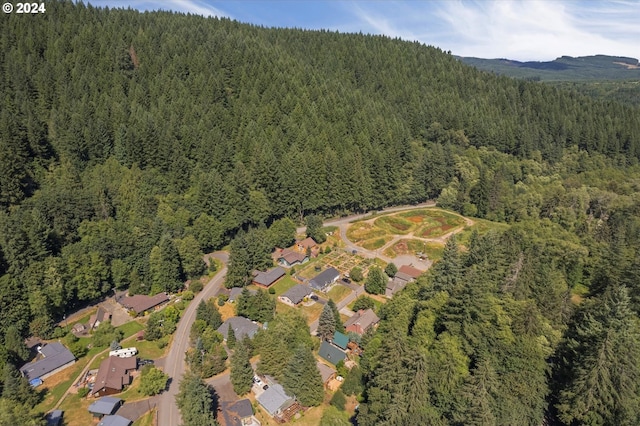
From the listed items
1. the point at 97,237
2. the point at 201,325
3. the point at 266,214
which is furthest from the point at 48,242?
the point at 266,214

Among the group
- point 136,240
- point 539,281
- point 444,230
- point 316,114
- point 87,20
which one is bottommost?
point 444,230

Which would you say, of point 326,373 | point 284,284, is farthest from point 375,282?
point 326,373

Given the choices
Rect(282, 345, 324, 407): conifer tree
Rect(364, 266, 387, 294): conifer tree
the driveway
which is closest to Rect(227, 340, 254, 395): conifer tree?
Rect(282, 345, 324, 407): conifer tree

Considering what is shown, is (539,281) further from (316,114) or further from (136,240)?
(316,114)

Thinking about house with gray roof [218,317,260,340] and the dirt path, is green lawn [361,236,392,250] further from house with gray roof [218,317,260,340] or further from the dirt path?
house with gray roof [218,317,260,340]

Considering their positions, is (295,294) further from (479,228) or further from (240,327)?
(479,228)

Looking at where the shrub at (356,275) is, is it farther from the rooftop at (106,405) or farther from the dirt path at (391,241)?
the rooftop at (106,405)
